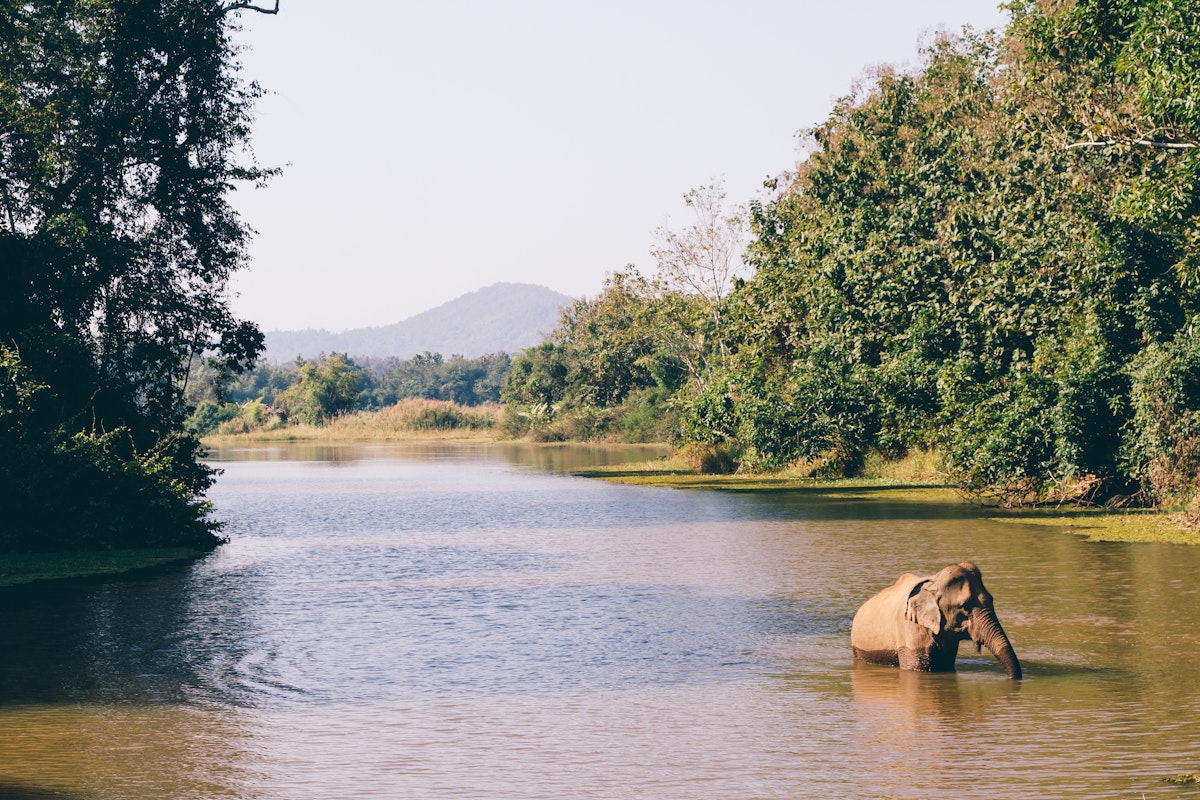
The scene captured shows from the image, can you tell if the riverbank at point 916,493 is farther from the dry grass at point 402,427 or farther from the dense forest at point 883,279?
the dry grass at point 402,427

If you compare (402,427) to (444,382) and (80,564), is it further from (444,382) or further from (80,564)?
(80,564)

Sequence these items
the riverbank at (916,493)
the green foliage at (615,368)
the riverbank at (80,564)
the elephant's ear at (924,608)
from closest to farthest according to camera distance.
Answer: the elephant's ear at (924,608)
the riverbank at (80,564)
the riverbank at (916,493)
the green foliage at (615,368)

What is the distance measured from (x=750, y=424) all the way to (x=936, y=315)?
7.38 metres

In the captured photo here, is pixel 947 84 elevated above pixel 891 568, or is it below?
above

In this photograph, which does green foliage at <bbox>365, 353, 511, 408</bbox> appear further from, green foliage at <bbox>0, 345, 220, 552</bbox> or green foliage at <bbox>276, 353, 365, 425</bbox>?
green foliage at <bbox>0, 345, 220, 552</bbox>

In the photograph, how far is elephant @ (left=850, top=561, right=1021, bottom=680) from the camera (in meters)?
11.6

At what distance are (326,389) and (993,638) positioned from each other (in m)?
89.1

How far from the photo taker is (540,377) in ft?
284

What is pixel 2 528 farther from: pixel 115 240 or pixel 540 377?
pixel 540 377

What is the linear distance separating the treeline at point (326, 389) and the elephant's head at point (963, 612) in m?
67.2

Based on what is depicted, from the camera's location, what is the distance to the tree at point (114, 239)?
2295 cm

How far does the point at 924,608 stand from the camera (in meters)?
11.8

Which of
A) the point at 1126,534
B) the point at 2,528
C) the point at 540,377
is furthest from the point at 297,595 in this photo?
the point at 540,377

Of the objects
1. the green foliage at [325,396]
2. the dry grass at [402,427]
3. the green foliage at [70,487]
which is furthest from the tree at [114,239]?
the green foliage at [325,396]
